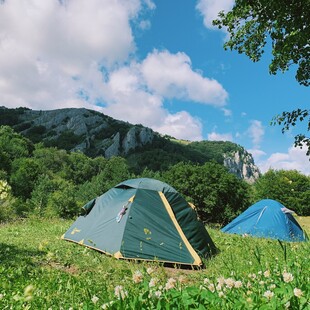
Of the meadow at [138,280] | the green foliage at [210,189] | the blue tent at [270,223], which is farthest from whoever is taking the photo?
the green foliage at [210,189]

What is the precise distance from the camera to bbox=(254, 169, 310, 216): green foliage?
51.2 m

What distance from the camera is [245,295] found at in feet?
7.35

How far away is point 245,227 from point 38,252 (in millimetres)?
10187

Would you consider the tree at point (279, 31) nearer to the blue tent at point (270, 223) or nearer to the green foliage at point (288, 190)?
the blue tent at point (270, 223)

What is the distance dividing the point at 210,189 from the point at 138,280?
89.4ft

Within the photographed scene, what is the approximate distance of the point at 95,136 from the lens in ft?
516

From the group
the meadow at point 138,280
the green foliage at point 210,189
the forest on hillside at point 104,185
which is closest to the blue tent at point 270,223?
the meadow at point 138,280

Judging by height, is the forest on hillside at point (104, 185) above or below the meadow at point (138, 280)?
above

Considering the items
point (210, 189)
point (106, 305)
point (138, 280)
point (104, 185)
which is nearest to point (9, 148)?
point (104, 185)

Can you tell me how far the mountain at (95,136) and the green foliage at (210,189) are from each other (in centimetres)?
8240

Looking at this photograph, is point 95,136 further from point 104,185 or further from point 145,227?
point 145,227

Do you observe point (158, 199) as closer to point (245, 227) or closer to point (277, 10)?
point (277, 10)

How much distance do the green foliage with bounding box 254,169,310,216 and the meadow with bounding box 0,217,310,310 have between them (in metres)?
43.2

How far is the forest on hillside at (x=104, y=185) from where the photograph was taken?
28.9m
